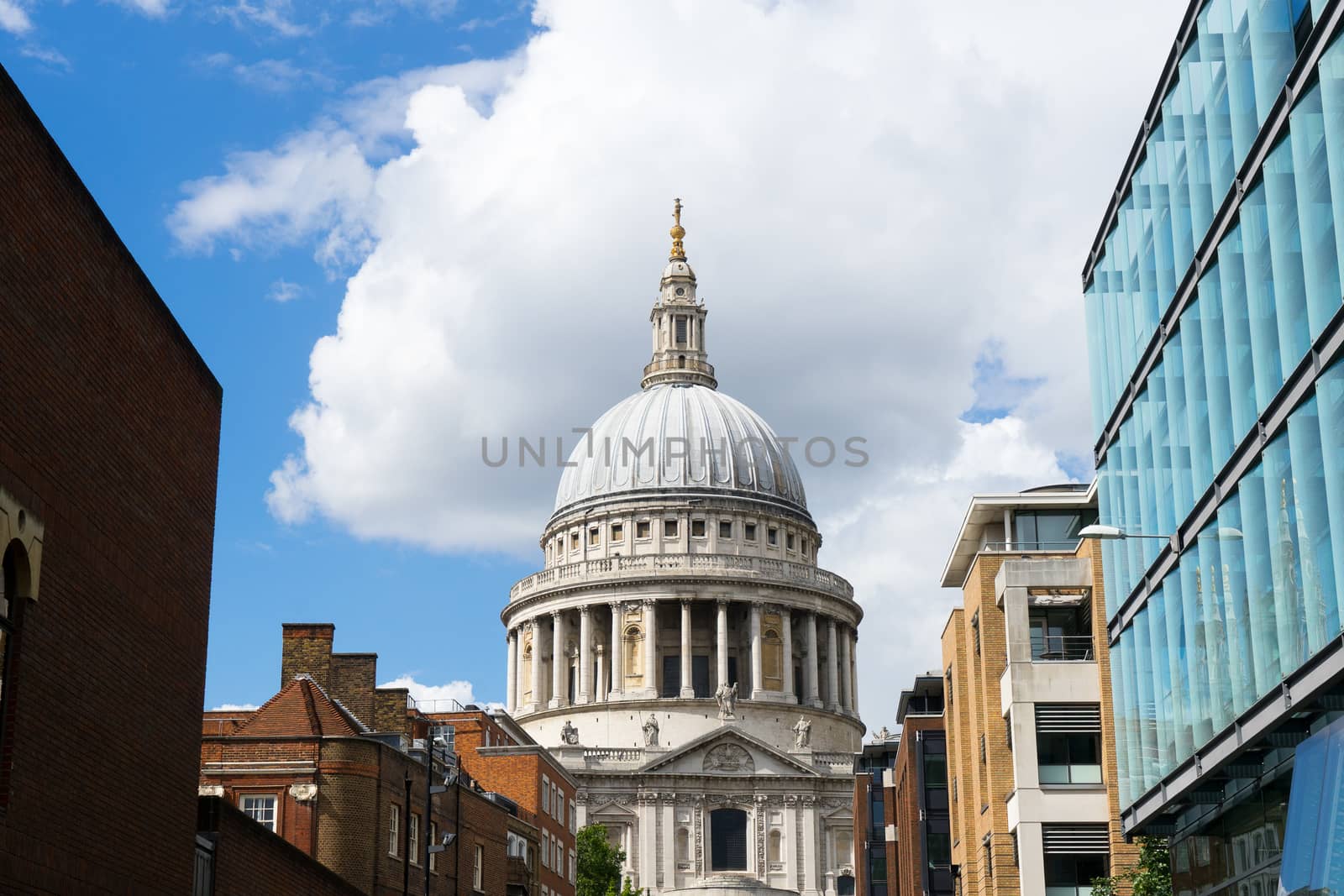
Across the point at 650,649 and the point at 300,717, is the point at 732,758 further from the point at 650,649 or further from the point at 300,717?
the point at 300,717

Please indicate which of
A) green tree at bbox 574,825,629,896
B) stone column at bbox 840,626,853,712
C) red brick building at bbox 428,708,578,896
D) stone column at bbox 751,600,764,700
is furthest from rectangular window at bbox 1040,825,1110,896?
stone column at bbox 840,626,853,712

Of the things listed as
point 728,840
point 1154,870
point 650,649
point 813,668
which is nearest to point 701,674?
point 650,649

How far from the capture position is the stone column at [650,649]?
130 metres

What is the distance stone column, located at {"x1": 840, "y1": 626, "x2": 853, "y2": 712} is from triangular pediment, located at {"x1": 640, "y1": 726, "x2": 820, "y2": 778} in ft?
51.1

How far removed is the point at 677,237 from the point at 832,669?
38.4m

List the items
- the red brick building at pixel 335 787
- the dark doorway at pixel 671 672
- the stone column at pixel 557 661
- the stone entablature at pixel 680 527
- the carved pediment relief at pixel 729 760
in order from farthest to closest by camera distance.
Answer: the stone entablature at pixel 680 527 → the dark doorway at pixel 671 672 → the stone column at pixel 557 661 → the carved pediment relief at pixel 729 760 → the red brick building at pixel 335 787

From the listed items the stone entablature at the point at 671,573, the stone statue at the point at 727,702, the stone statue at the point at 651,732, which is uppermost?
the stone entablature at the point at 671,573

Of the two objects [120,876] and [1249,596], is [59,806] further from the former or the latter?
[1249,596]

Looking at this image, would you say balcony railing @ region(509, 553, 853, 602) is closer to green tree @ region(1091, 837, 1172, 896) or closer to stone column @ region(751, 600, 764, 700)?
stone column @ region(751, 600, 764, 700)

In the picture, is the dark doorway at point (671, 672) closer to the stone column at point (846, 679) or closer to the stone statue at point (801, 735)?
the stone statue at point (801, 735)

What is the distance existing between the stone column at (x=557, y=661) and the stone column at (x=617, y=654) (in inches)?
140

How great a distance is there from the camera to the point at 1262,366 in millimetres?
26062

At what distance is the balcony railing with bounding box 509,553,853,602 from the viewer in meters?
132

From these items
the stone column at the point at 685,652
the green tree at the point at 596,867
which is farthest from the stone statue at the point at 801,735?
the green tree at the point at 596,867
